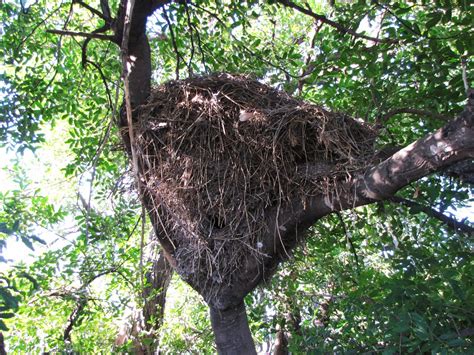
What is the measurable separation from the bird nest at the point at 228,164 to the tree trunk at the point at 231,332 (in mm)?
262

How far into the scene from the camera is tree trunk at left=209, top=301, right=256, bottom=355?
2.88m

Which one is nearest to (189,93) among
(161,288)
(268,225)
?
(268,225)

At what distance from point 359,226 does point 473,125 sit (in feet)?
6.74

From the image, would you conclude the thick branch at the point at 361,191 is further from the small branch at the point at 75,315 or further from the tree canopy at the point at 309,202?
the small branch at the point at 75,315

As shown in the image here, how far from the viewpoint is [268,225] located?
8.98ft

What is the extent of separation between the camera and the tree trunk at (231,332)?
288 cm

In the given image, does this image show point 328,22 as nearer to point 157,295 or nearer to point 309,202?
point 309,202

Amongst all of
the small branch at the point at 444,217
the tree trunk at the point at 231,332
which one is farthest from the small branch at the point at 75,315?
the small branch at the point at 444,217

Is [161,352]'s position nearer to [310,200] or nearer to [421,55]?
[310,200]

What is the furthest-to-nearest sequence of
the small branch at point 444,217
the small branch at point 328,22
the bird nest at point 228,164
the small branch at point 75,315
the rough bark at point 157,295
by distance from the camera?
the rough bark at point 157,295, the small branch at point 75,315, the small branch at point 328,22, the small branch at point 444,217, the bird nest at point 228,164

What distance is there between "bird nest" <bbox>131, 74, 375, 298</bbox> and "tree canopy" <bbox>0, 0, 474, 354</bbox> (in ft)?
0.48

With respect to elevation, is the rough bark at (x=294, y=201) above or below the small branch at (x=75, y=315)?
below

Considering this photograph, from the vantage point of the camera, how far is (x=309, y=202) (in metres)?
2.65

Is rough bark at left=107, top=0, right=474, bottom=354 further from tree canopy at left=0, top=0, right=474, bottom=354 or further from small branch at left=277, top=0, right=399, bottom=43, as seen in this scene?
small branch at left=277, top=0, right=399, bottom=43
